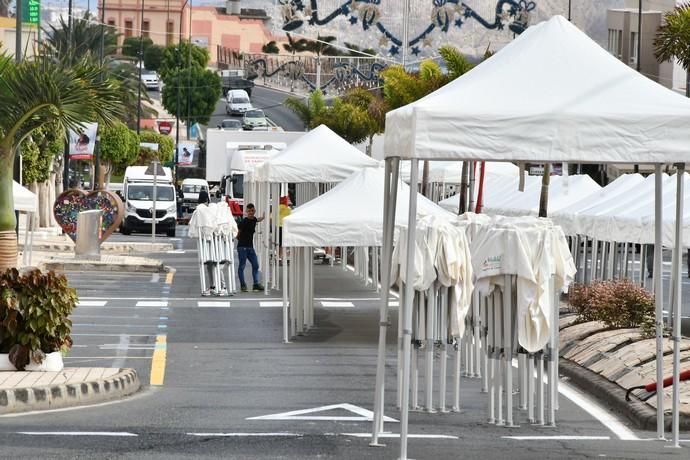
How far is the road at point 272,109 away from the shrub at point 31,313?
10837cm

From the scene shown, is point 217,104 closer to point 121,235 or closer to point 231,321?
point 121,235

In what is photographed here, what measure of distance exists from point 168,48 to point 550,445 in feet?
470

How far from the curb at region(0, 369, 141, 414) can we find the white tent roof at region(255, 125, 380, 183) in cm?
1553

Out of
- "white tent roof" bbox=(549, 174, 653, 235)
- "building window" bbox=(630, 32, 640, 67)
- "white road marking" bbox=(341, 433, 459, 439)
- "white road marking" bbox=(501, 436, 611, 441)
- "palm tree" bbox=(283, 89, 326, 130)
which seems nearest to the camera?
"white road marking" bbox=(341, 433, 459, 439)

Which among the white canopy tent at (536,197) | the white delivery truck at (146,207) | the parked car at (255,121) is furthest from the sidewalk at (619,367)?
the parked car at (255,121)

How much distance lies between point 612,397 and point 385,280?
3.62 metres

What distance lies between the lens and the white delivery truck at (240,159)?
54031 millimetres

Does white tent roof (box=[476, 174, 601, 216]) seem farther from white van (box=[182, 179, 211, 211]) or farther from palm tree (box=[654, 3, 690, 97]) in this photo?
white van (box=[182, 179, 211, 211])

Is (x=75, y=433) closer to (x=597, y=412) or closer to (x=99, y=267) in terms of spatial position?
(x=597, y=412)

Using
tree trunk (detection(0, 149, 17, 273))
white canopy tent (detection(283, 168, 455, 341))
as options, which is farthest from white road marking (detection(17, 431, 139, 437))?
white canopy tent (detection(283, 168, 455, 341))

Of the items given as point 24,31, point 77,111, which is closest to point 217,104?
point 24,31

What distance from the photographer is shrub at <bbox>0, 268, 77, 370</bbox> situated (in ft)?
51.2

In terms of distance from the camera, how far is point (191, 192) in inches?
3118

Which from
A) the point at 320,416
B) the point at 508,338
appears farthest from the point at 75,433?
the point at 508,338
